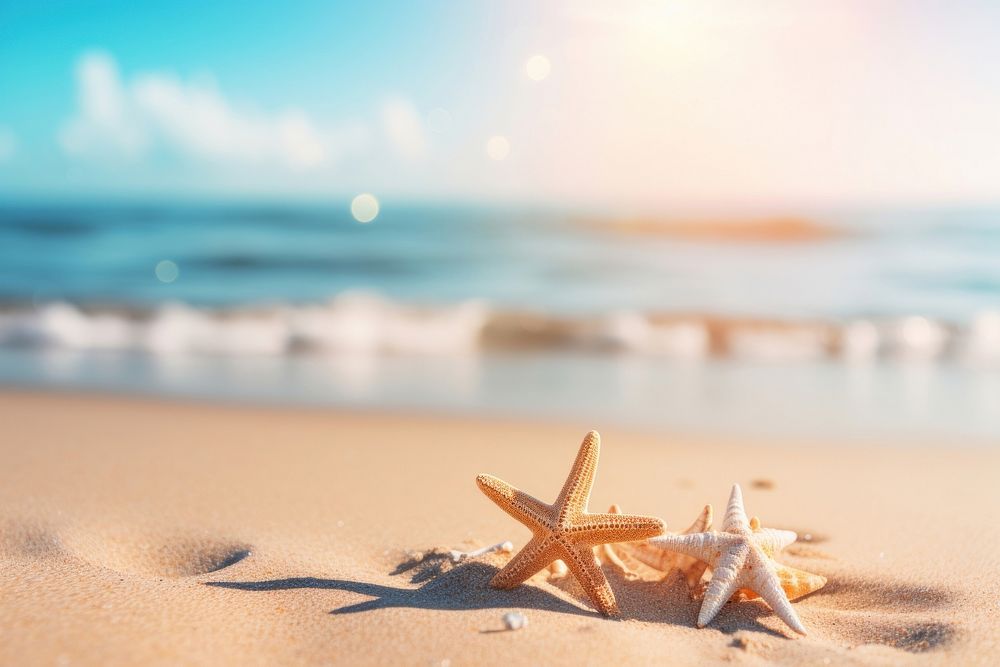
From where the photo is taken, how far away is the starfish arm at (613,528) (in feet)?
8.48

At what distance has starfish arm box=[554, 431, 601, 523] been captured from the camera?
2688mm

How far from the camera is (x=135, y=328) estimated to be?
991 cm

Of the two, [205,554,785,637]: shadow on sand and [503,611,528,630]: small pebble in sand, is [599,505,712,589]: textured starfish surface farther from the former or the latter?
[503,611,528,630]: small pebble in sand

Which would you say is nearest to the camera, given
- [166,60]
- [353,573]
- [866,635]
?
[866,635]

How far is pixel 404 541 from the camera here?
344 cm

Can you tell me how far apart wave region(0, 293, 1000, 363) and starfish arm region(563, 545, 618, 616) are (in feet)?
21.6

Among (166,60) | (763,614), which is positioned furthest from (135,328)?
(166,60)

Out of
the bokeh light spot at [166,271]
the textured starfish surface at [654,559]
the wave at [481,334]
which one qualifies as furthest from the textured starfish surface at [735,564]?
the bokeh light spot at [166,271]

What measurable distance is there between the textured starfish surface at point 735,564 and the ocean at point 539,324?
10.0 ft

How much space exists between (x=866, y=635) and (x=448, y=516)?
6.03ft

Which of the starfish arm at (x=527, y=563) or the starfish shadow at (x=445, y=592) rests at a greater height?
the starfish arm at (x=527, y=563)

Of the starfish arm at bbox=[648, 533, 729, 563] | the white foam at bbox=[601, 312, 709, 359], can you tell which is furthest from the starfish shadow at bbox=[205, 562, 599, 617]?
the white foam at bbox=[601, 312, 709, 359]

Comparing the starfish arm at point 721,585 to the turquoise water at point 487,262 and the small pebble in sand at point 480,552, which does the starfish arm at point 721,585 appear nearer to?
the small pebble in sand at point 480,552

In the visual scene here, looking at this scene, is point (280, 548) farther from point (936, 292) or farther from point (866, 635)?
point (936, 292)
